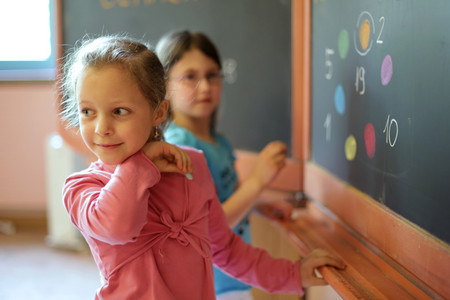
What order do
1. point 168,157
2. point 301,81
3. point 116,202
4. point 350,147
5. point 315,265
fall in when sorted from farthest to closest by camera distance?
point 301,81 → point 350,147 → point 315,265 → point 168,157 → point 116,202

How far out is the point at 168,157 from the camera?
0.88 meters

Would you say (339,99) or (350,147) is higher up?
(339,99)

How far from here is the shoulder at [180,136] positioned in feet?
4.00

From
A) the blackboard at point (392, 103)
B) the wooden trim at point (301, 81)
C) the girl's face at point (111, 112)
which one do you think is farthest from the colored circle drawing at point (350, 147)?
the girl's face at point (111, 112)

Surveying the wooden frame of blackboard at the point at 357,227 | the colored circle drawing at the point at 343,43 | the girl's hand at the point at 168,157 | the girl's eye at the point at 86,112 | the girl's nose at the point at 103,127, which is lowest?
the wooden frame of blackboard at the point at 357,227

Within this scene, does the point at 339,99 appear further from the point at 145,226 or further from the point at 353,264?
the point at 145,226

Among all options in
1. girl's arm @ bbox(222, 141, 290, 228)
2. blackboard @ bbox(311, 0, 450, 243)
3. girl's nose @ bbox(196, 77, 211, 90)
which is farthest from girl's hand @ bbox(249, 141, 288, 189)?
girl's nose @ bbox(196, 77, 211, 90)

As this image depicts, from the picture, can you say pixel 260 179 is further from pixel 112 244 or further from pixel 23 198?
pixel 23 198

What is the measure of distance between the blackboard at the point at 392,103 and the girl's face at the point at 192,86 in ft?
1.06

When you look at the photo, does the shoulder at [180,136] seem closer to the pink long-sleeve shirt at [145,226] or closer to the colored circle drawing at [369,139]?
the pink long-sleeve shirt at [145,226]

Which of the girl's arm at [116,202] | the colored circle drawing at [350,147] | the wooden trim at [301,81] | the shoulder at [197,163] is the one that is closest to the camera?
the girl's arm at [116,202]

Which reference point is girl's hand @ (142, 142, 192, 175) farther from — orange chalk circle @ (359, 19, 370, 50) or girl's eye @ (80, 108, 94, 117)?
orange chalk circle @ (359, 19, 370, 50)

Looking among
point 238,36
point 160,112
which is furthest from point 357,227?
point 238,36

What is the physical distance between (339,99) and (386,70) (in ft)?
0.91
